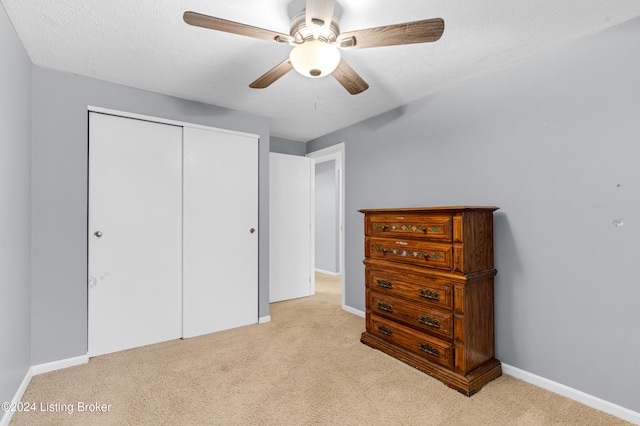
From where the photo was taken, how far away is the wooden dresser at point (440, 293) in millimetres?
2057

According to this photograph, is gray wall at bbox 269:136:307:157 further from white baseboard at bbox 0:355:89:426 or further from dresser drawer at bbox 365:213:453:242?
white baseboard at bbox 0:355:89:426

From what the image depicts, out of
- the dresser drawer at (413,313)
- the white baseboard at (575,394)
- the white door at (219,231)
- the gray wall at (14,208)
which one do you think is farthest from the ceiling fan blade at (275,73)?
the white baseboard at (575,394)

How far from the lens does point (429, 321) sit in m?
2.24

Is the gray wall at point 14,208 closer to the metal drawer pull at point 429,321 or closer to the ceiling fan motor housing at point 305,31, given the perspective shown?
the ceiling fan motor housing at point 305,31

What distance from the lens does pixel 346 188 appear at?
12.3 feet

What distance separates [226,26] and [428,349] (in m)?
2.37

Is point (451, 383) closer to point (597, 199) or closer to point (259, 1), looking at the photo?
point (597, 199)

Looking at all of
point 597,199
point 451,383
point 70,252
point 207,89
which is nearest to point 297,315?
point 451,383

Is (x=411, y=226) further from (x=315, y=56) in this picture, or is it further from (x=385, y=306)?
(x=315, y=56)

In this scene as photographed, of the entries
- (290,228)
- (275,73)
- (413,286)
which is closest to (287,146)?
(290,228)

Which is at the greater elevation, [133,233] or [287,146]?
[287,146]

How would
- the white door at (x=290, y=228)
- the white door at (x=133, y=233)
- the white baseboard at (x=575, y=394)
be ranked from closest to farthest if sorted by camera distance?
the white baseboard at (x=575, y=394) < the white door at (x=133, y=233) < the white door at (x=290, y=228)

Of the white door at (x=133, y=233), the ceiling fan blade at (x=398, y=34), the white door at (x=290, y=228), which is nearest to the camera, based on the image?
the ceiling fan blade at (x=398, y=34)

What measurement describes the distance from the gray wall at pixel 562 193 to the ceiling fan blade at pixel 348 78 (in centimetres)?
110
